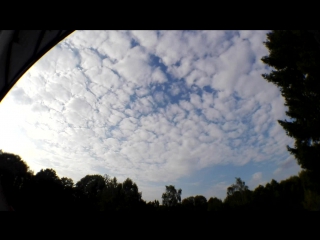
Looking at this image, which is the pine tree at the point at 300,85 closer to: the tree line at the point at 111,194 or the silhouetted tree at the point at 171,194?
the tree line at the point at 111,194

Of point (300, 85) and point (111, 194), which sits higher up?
point (300, 85)

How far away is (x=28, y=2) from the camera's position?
1420 millimetres

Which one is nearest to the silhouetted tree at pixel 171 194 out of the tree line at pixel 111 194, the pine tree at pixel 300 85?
the tree line at pixel 111 194

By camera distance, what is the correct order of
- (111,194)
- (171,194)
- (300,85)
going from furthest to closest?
(171,194)
(111,194)
(300,85)

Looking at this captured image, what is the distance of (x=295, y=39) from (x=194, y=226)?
14297 millimetres

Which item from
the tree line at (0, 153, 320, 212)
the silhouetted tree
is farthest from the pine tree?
the silhouetted tree

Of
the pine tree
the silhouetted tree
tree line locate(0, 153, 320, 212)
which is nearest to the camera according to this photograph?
tree line locate(0, 153, 320, 212)

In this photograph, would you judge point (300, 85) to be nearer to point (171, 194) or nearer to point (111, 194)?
point (111, 194)

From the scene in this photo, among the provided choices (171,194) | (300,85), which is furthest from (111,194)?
(171,194)

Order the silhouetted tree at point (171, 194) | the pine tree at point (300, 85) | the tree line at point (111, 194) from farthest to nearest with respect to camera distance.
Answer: the silhouetted tree at point (171, 194), the pine tree at point (300, 85), the tree line at point (111, 194)

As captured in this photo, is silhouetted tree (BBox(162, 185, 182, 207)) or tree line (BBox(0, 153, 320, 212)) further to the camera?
silhouetted tree (BBox(162, 185, 182, 207))

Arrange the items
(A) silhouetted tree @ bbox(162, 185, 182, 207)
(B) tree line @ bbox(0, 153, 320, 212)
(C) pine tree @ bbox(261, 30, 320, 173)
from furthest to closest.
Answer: (A) silhouetted tree @ bbox(162, 185, 182, 207), (C) pine tree @ bbox(261, 30, 320, 173), (B) tree line @ bbox(0, 153, 320, 212)

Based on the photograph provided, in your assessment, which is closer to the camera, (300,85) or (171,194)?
(300,85)

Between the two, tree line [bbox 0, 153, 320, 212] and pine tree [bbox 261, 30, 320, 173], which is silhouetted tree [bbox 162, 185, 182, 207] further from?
pine tree [bbox 261, 30, 320, 173]
